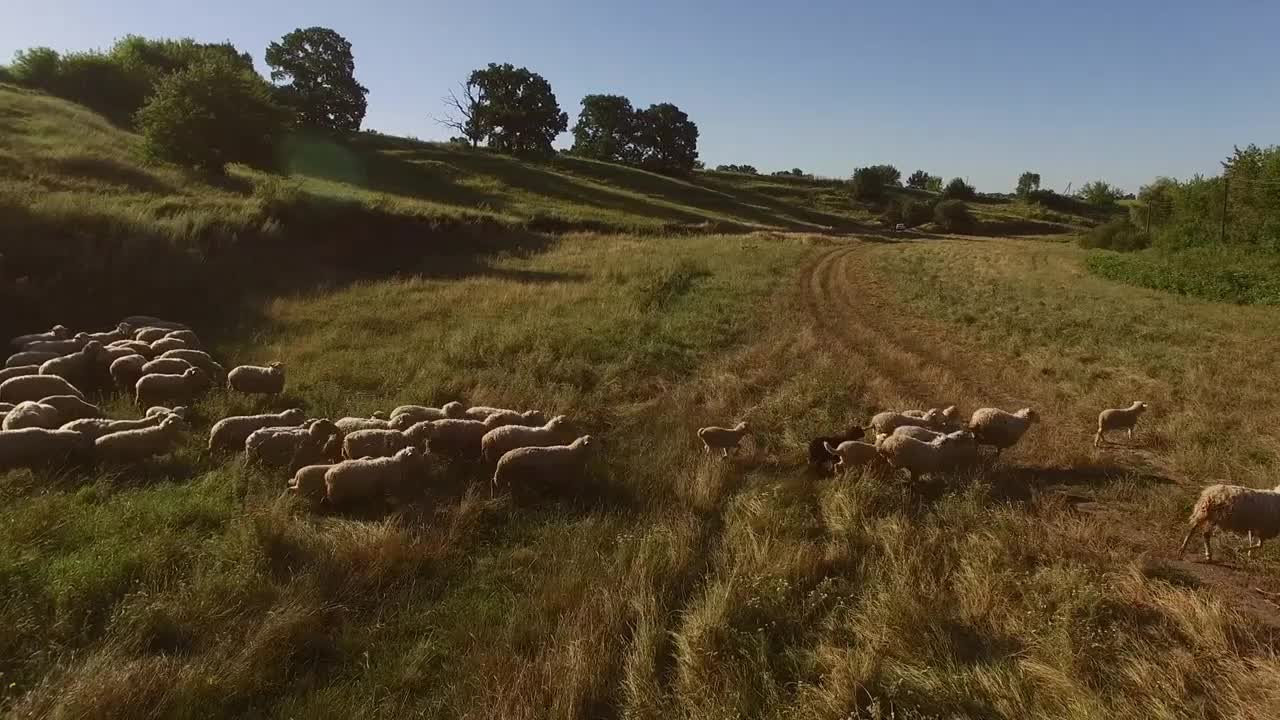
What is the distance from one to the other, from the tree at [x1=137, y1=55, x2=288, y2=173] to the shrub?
70735 mm

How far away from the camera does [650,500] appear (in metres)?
6.83

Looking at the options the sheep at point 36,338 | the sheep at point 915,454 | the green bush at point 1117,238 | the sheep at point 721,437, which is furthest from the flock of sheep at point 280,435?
the green bush at point 1117,238

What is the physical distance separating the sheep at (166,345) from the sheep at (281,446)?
17.6 ft

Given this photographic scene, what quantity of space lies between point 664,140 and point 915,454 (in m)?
103

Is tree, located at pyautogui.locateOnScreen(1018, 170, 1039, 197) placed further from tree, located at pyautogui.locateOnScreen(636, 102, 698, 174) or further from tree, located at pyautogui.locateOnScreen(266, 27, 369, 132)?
tree, located at pyautogui.locateOnScreen(266, 27, 369, 132)

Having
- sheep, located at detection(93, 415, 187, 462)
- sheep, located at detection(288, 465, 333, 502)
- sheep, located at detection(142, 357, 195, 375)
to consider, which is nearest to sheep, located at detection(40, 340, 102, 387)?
sheep, located at detection(142, 357, 195, 375)

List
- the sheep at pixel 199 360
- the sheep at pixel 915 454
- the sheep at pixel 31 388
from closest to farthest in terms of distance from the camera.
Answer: the sheep at pixel 915 454 → the sheep at pixel 31 388 → the sheep at pixel 199 360

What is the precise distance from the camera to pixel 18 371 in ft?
31.8

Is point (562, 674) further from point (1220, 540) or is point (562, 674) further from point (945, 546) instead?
point (1220, 540)

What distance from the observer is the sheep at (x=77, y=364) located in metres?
10.0

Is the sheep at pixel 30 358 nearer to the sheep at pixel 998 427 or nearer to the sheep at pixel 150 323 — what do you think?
the sheep at pixel 150 323

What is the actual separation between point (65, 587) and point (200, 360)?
24.3 feet

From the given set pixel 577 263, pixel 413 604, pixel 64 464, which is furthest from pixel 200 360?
pixel 577 263

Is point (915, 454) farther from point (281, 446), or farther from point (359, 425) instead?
point (281, 446)
